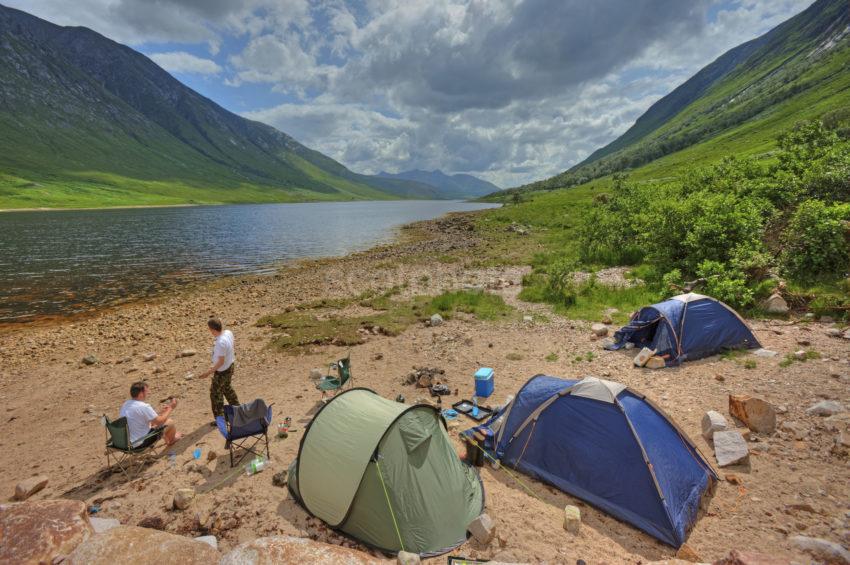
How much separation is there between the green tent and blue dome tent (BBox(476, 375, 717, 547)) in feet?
5.64

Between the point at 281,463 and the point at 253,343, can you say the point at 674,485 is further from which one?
the point at 253,343

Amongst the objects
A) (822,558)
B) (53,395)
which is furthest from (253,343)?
(822,558)

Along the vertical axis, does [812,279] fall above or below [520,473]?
above

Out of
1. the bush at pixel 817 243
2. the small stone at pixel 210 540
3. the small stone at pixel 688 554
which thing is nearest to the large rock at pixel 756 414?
the small stone at pixel 688 554

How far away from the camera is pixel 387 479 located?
300 inches

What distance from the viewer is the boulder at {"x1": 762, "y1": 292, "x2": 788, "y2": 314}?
15877 millimetres

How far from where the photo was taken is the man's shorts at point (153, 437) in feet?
31.7

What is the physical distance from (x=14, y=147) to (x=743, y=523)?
816 feet

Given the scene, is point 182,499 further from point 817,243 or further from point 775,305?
point 817,243

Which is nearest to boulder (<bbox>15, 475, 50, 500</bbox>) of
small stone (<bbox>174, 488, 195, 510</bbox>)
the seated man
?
the seated man

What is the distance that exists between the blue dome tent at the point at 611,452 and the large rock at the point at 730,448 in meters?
0.61

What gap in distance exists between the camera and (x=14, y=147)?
164625 millimetres

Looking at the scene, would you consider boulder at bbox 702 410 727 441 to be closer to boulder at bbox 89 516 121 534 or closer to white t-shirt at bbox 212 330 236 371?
white t-shirt at bbox 212 330 236 371

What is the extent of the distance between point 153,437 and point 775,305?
22.7 m
